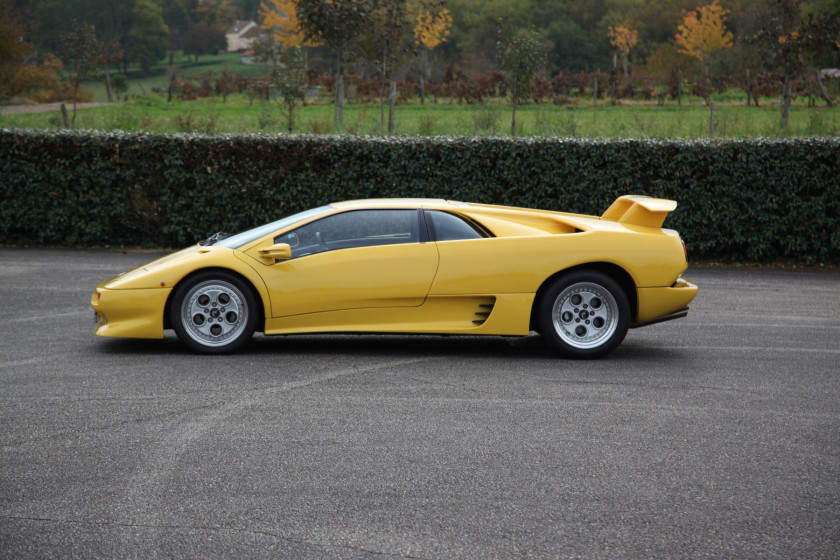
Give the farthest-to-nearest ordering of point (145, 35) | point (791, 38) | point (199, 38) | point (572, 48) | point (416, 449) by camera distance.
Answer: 1. point (199, 38)
2. point (145, 35)
3. point (572, 48)
4. point (791, 38)
5. point (416, 449)

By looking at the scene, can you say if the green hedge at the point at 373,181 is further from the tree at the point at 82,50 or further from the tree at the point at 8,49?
the tree at the point at 8,49

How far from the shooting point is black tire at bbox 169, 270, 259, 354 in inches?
290

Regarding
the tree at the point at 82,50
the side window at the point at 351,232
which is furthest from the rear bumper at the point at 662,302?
the tree at the point at 82,50

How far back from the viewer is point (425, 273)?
7.36 meters

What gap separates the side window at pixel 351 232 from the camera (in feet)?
24.6

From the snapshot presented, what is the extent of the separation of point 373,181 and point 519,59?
933 cm

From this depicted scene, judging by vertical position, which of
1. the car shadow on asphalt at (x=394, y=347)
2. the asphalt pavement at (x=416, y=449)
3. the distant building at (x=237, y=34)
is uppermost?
the distant building at (x=237, y=34)

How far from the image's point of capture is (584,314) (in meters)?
7.48

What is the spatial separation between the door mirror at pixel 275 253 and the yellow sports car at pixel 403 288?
1 cm

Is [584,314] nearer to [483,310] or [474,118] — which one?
[483,310]

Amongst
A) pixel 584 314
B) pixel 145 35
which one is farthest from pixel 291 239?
pixel 145 35

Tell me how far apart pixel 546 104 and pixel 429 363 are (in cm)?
3919

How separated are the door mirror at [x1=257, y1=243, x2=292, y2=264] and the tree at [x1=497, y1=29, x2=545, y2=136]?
15.6m

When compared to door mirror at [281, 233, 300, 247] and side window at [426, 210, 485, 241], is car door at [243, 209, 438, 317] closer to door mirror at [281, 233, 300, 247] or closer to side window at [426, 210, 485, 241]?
door mirror at [281, 233, 300, 247]
